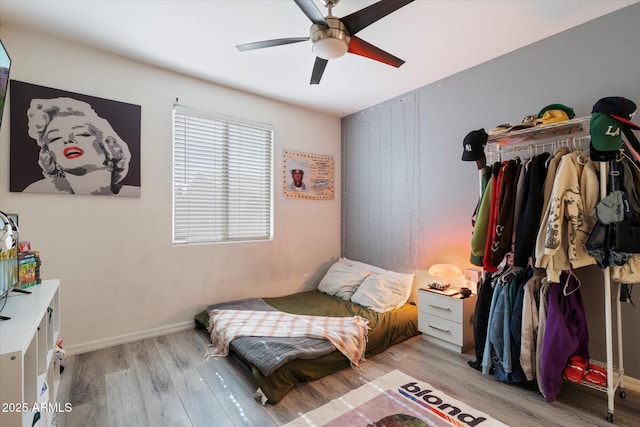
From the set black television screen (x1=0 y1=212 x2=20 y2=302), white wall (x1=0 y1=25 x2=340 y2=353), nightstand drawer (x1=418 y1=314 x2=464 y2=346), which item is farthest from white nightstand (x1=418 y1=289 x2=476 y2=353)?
black television screen (x1=0 y1=212 x2=20 y2=302)

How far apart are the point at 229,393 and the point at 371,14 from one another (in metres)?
2.47

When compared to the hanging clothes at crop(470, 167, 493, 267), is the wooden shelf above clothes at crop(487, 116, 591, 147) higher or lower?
higher

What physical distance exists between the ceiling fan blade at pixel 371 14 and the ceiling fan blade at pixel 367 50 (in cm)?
7

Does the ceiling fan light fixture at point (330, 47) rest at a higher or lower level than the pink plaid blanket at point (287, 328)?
higher

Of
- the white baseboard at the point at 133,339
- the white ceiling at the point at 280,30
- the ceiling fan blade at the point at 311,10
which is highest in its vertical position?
the white ceiling at the point at 280,30

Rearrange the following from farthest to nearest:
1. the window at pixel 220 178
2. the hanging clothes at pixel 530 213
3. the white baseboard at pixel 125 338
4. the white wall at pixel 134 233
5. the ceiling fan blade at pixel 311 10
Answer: the window at pixel 220 178
the white baseboard at pixel 125 338
the white wall at pixel 134 233
the hanging clothes at pixel 530 213
the ceiling fan blade at pixel 311 10

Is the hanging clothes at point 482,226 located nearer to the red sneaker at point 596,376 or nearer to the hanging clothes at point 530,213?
the hanging clothes at point 530,213

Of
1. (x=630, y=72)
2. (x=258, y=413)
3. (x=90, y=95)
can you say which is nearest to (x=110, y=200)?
(x=90, y=95)

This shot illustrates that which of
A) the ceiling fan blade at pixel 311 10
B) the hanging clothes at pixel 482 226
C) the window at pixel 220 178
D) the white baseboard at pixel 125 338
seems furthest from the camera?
the window at pixel 220 178

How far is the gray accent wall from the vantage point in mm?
2027

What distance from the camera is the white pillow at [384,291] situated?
117 inches

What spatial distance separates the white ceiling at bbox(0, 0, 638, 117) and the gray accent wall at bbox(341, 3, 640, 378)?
0.54 feet

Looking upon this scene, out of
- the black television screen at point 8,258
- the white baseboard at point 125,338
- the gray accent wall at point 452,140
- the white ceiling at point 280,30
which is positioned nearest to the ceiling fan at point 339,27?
the white ceiling at point 280,30

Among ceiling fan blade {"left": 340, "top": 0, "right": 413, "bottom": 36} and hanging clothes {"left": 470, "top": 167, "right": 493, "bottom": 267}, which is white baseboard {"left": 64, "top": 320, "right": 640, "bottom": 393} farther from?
ceiling fan blade {"left": 340, "top": 0, "right": 413, "bottom": 36}
